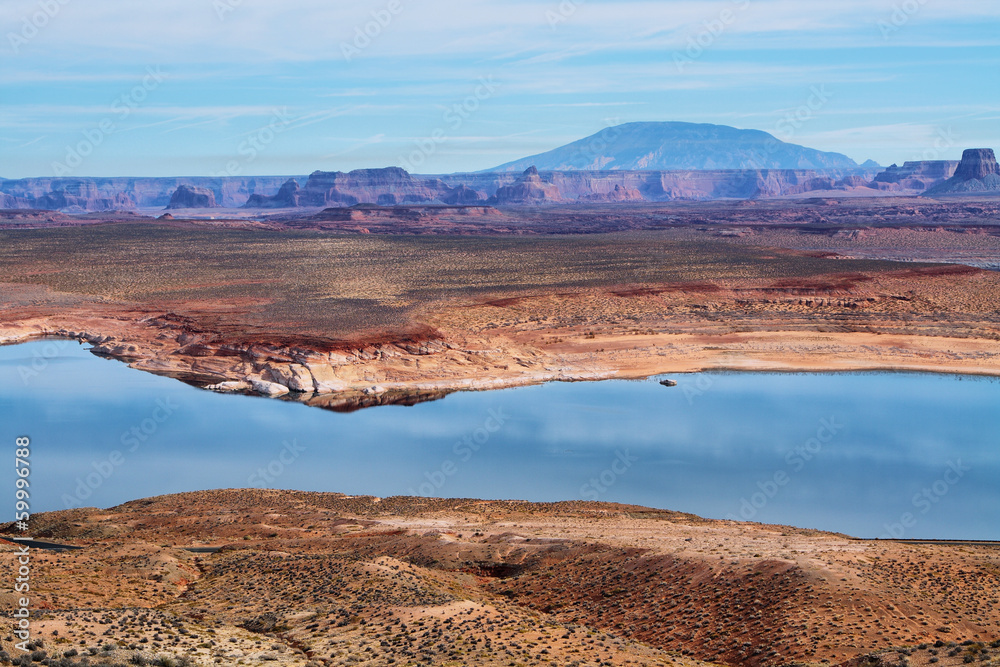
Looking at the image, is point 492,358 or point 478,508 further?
point 492,358

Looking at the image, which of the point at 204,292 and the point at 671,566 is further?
the point at 204,292

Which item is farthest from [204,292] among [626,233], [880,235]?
[880,235]

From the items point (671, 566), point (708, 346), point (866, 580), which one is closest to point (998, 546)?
point (866, 580)

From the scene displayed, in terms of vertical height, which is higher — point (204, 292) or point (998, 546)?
point (204, 292)

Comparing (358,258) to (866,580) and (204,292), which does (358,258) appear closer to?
(204,292)

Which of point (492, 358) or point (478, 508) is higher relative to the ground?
point (492, 358)

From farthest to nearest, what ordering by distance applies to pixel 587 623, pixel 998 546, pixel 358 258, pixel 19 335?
pixel 358 258 < pixel 19 335 < pixel 998 546 < pixel 587 623

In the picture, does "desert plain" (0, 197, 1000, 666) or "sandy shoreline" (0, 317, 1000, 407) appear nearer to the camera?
"desert plain" (0, 197, 1000, 666)

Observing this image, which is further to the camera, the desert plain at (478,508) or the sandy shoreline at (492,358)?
the sandy shoreline at (492,358)

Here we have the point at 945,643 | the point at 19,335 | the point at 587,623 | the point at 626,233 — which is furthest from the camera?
the point at 626,233

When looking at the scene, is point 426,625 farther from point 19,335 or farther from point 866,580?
point 19,335
